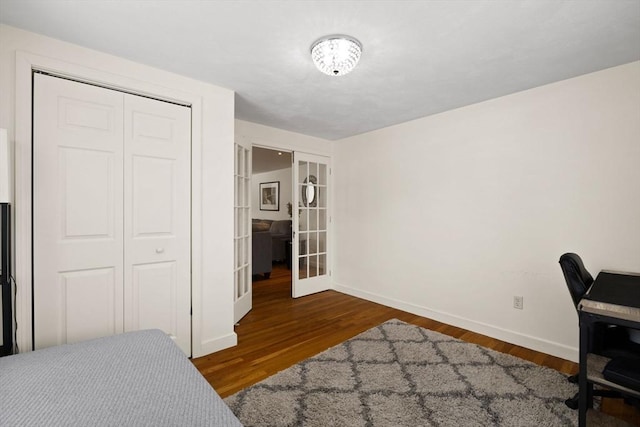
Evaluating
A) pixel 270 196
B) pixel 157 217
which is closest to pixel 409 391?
pixel 157 217

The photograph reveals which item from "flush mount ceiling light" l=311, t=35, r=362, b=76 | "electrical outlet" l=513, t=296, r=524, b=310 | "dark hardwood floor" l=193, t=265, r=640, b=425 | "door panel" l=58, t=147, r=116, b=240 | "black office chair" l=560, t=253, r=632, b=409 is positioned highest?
"flush mount ceiling light" l=311, t=35, r=362, b=76

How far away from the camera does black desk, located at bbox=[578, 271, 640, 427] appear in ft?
4.60

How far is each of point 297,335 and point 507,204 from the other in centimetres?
241

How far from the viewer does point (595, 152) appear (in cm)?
230

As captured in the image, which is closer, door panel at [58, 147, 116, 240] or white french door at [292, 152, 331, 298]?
door panel at [58, 147, 116, 240]

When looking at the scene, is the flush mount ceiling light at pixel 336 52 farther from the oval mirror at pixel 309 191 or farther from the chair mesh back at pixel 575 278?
the oval mirror at pixel 309 191

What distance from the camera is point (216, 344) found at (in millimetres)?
2561

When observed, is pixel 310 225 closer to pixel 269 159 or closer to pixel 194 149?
pixel 194 149

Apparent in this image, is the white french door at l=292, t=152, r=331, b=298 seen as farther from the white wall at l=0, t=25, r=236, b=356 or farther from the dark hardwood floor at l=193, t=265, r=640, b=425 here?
the white wall at l=0, t=25, r=236, b=356

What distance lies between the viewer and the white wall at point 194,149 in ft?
5.75

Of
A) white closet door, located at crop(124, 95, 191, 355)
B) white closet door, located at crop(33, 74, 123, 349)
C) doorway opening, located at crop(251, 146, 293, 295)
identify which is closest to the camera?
white closet door, located at crop(33, 74, 123, 349)

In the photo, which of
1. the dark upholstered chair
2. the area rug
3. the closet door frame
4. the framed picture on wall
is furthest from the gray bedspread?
the framed picture on wall

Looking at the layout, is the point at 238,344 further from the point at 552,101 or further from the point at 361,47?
the point at 552,101

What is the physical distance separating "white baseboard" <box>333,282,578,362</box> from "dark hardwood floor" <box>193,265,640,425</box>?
0.06 meters
